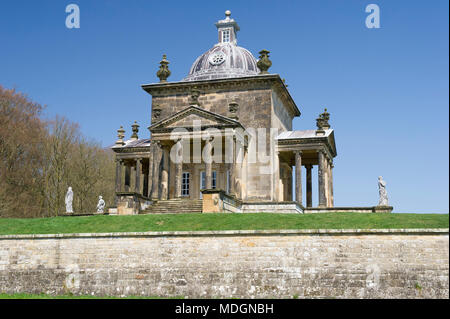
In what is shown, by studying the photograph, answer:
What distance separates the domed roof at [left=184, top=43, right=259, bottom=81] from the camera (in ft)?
→ 131

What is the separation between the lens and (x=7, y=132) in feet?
139

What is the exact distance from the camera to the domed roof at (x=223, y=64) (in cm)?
3988

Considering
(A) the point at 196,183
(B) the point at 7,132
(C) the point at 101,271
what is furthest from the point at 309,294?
(B) the point at 7,132

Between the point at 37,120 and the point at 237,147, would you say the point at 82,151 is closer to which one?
the point at 37,120

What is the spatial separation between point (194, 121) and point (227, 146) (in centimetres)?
252

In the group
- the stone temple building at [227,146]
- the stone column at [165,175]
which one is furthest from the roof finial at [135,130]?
the stone column at [165,175]

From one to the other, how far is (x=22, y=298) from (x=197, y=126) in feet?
50.4

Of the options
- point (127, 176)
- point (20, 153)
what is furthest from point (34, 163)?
point (127, 176)

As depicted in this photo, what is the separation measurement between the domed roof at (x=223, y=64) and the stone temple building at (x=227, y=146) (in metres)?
0.08

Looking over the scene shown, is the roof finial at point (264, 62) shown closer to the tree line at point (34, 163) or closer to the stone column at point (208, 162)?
the stone column at point (208, 162)

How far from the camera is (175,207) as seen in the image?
3122 centimetres

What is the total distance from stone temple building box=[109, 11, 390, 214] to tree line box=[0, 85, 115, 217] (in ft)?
25.5

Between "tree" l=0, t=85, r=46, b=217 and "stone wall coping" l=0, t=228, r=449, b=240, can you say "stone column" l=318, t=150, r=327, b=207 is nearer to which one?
"stone wall coping" l=0, t=228, r=449, b=240

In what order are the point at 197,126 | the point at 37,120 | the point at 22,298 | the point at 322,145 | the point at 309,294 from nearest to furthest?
the point at 309,294
the point at 22,298
the point at 197,126
the point at 322,145
the point at 37,120
